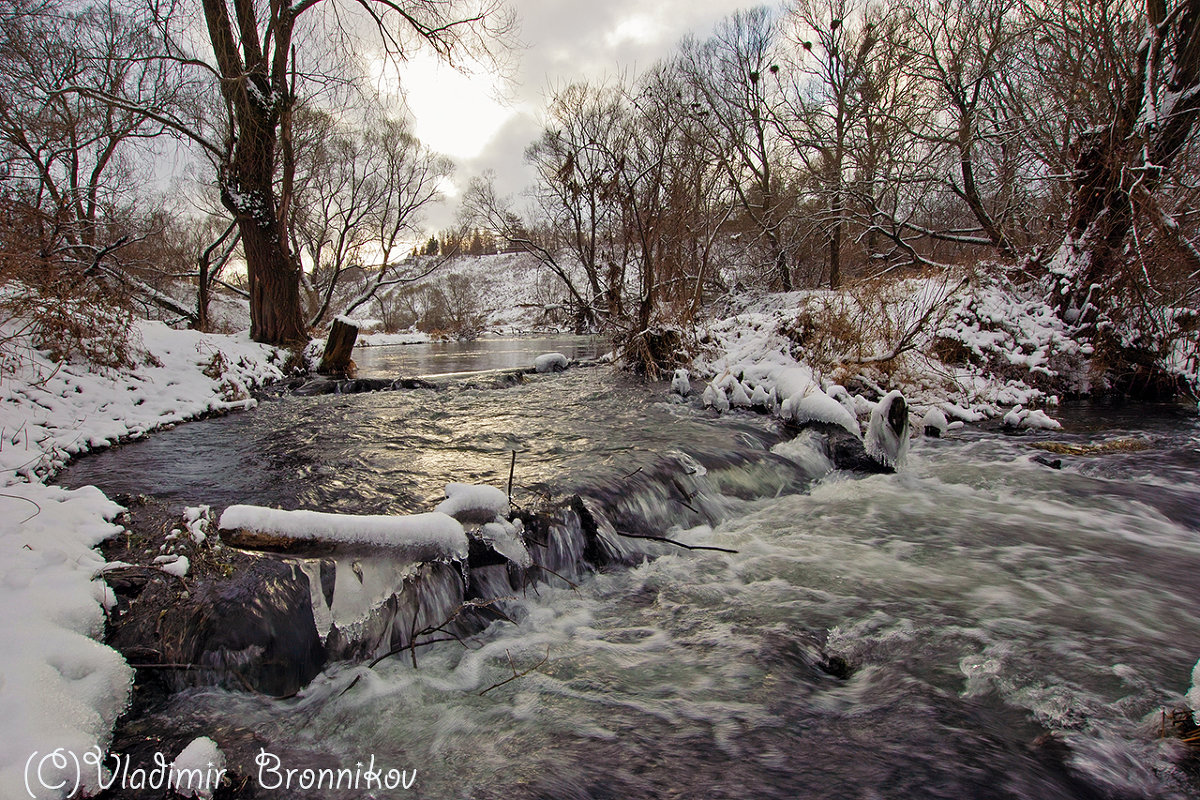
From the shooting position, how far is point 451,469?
4355 millimetres

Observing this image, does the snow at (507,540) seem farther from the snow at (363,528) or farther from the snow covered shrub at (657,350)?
the snow covered shrub at (657,350)

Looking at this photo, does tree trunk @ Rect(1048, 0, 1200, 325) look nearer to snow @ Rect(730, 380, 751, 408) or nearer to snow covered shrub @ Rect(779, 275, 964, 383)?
snow covered shrub @ Rect(779, 275, 964, 383)

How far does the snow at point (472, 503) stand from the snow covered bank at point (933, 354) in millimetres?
4873

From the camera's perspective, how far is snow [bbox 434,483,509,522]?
2910 mm

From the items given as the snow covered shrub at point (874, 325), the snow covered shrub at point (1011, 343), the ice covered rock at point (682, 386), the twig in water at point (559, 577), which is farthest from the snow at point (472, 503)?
the snow covered shrub at point (1011, 343)

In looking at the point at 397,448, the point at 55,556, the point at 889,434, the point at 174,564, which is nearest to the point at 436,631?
the point at 174,564

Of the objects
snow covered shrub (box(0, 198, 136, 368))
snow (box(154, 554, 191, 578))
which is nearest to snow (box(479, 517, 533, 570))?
snow (box(154, 554, 191, 578))

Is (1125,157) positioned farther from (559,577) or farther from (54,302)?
(54,302)

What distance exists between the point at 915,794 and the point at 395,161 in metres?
21.8

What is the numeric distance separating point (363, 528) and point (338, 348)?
8.51 metres

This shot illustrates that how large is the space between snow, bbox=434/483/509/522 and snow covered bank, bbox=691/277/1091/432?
487 centimetres

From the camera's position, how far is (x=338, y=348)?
988 cm

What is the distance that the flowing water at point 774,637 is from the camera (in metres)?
1.86

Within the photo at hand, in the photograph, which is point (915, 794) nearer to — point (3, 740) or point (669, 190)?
point (3, 740)
